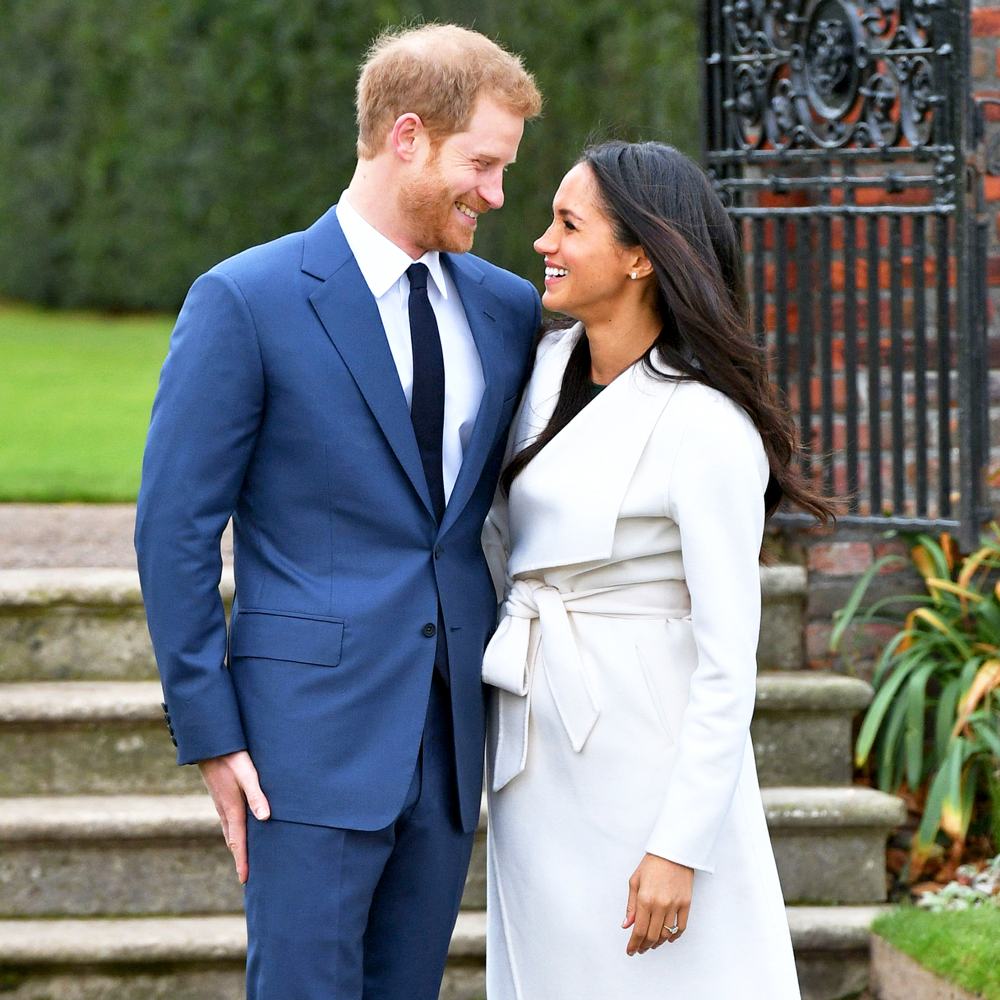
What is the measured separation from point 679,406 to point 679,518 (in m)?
0.17

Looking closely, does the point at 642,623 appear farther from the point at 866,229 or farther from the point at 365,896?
the point at 866,229

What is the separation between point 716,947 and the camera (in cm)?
246

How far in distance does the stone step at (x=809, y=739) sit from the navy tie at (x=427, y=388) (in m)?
1.79

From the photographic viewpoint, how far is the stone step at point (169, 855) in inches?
146

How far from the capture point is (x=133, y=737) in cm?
391

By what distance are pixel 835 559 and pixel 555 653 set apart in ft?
6.40

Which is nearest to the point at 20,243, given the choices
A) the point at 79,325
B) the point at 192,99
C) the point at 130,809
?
the point at 79,325

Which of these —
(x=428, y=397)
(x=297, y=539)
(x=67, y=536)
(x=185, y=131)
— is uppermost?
(x=185, y=131)

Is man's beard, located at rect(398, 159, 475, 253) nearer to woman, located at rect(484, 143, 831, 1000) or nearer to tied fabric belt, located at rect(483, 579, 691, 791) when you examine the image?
woman, located at rect(484, 143, 831, 1000)

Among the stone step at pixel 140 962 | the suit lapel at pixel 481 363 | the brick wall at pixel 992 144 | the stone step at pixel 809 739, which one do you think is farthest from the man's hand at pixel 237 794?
the brick wall at pixel 992 144

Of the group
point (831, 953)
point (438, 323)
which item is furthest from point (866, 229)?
point (438, 323)

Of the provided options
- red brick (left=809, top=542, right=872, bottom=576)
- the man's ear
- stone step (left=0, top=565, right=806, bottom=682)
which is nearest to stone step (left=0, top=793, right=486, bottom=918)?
stone step (left=0, top=565, right=806, bottom=682)

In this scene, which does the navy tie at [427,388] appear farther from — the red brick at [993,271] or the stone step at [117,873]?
the red brick at [993,271]

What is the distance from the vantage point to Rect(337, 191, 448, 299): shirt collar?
246 centimetres
